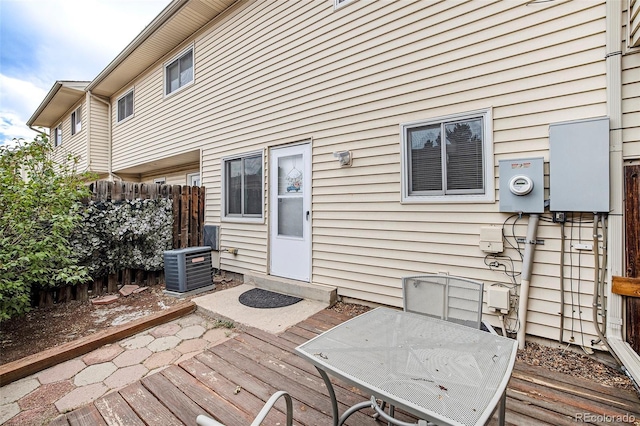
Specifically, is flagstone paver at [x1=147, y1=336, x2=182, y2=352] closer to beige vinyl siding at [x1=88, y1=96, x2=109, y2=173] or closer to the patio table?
the patio table

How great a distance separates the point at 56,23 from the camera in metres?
8.03

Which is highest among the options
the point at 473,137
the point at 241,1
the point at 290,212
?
the point at 241,1

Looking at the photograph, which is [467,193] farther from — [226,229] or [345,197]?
[226,229]

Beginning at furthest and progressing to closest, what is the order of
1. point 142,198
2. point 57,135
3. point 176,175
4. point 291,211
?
point 57,135
point 176,175
point 142,198
point 291,211

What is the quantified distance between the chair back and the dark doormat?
222cm

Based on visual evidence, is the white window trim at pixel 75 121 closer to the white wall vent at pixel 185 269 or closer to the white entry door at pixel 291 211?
the white wall vent at pixel 185 269

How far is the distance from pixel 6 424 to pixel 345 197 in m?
3.66

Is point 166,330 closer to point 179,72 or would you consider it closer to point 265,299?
point 265,299

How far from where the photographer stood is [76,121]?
10672mm

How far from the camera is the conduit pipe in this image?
8.64 feet

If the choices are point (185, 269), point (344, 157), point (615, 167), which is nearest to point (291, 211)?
point (344, 157)

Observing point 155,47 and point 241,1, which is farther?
point 155,47

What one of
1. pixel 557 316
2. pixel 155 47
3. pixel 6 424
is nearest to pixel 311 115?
pixel 557 316

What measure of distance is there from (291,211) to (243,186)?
1.36 metres
